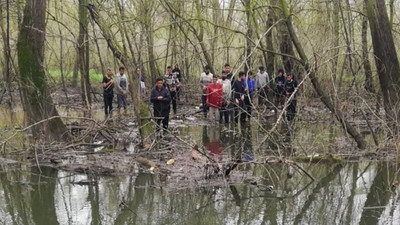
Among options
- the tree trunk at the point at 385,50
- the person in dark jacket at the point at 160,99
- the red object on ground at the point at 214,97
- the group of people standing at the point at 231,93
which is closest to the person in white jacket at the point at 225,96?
the group of people standing at the point at 231,93

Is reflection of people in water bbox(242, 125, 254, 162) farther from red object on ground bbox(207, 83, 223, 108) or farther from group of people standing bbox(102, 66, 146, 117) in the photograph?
group of people standing bbox(102, 66, 146, 117)

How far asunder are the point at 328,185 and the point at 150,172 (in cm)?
320

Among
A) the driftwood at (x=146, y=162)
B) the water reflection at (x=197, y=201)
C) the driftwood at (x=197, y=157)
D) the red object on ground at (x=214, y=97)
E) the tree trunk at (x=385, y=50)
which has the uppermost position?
the tree trunk at (x=385, y=50)

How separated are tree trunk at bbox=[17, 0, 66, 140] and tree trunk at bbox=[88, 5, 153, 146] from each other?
53.2 inches

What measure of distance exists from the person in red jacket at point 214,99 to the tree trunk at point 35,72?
4.57m

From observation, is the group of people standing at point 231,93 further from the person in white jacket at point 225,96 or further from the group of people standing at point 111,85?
the group of people standing at point 111,85

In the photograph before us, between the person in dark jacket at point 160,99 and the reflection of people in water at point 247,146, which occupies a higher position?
the person in dark jacket at point 160,99

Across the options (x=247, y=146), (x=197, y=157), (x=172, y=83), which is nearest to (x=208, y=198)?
(x=197, y=157)

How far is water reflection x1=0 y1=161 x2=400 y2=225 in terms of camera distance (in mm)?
7781

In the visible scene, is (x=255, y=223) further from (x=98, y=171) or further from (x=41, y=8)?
(x=41, y=8)

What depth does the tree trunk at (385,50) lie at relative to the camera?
12664 millimetres

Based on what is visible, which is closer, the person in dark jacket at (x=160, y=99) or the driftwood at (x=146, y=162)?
the driftwood at (x=146, y=162)

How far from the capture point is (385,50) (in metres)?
12.8

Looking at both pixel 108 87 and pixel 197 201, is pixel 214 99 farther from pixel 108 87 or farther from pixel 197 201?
pixel 197 201
